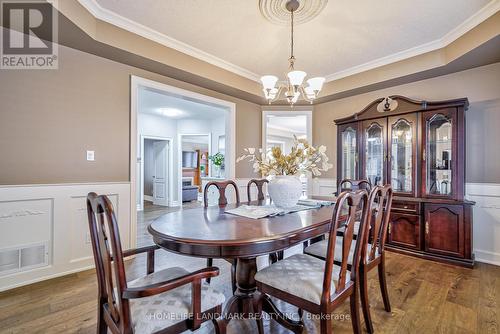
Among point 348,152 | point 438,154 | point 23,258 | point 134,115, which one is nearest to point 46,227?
point 23,258

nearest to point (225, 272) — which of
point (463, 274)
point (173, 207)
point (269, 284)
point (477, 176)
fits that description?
point (269, 284)

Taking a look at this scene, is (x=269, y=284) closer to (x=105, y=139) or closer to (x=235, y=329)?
(x=235, y=329)

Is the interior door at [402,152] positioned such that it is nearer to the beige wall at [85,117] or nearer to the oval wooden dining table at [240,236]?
the beige wall at [85,117]

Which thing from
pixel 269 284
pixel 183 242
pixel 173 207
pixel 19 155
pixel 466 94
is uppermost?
pixel 466 94

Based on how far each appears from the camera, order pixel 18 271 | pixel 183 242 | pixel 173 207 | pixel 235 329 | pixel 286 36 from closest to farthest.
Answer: pixel 183 242
pixel 235 329
pixel 18 271
pixel 286 36
pixel 173 207

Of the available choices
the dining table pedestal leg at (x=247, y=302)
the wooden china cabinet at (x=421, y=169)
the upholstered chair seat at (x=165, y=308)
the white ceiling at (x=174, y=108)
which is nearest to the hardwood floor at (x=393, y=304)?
the dining table pedestal leg at (x=247, y=302)

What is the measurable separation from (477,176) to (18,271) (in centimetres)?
500

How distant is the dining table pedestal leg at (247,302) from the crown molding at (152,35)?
8.45 ft

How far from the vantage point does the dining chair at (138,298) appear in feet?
3.06

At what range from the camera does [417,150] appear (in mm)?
3006

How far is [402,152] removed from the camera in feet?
10.6

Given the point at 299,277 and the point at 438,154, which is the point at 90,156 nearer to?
the point at 299,277

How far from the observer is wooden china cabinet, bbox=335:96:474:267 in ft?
8.87

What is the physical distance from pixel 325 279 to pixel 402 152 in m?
2.74
